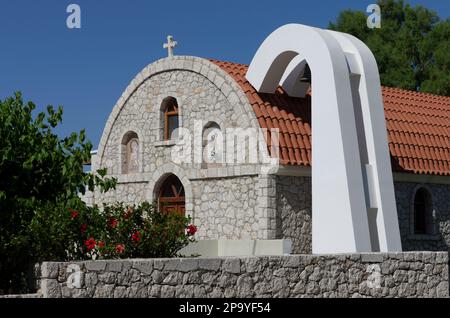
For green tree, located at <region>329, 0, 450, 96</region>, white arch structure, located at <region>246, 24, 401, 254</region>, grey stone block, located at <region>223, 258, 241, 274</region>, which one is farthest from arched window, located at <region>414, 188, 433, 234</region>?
green tree, located at <region>329, 0, 450, 96</region>

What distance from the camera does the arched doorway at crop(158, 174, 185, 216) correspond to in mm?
22047

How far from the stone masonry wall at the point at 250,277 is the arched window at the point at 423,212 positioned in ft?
32.2

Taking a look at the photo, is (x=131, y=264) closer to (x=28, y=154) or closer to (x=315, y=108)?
(x=28, y=154)

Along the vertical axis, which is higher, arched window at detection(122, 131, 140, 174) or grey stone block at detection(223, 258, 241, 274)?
arched window at detection(122, 131, 140, 174)

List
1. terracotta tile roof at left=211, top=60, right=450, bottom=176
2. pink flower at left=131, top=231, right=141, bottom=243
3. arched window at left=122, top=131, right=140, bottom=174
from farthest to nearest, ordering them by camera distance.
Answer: arched window at left=122, top=131, right=140, bottom=174 < terracotta tile roof at left=211, top=60, right=450, bottom=176 < pink flower at left=131, top=231, right=141, bottom=243

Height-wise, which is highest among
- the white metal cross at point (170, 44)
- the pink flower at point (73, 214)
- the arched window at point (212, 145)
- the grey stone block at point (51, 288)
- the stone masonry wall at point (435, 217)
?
the white metal cross at point (170, 44)

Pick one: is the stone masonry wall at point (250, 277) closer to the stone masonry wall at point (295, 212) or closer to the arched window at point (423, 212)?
the stone masonry wall at point (295, 212)

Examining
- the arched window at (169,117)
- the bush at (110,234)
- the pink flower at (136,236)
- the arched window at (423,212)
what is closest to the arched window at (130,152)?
the arched window at (169,117)

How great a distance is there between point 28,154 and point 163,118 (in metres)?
7.17

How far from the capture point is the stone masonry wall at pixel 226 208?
19766 mm

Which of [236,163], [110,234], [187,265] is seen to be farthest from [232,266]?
[236,163]

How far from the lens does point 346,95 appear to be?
17.8 meters

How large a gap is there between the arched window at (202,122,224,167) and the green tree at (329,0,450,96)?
59.9ft

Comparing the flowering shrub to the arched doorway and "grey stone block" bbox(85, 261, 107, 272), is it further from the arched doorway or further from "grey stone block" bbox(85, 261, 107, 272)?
the arched doorway
